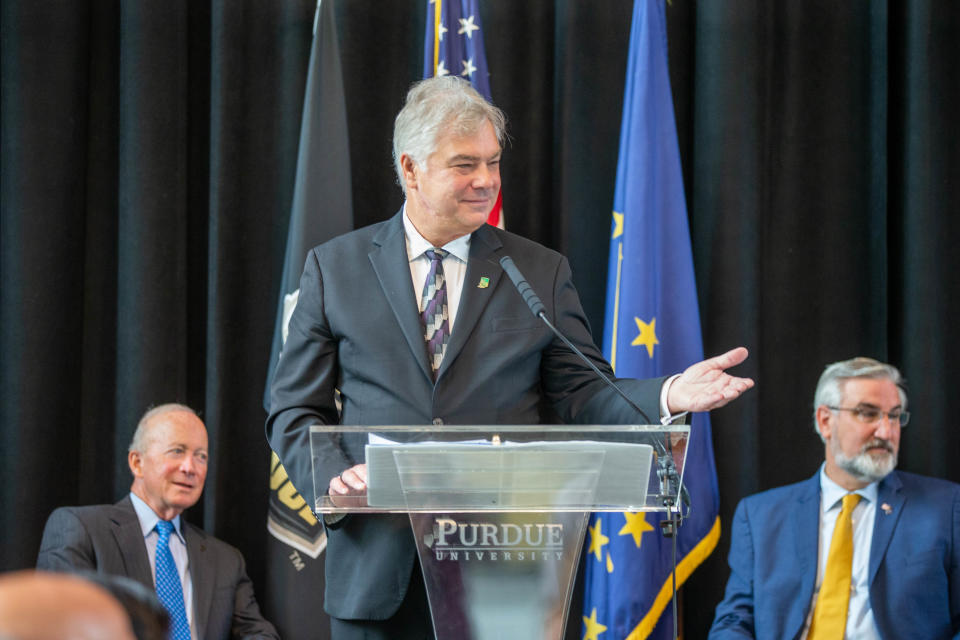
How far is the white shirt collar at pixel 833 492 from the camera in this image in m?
3.70

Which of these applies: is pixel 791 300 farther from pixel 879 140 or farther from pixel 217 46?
pixel 217 46

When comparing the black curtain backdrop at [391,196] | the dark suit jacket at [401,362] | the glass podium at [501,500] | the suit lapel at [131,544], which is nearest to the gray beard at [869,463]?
the black curtain backdrop at [391,196]

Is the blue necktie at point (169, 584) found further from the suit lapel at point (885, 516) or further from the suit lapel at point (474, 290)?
the suit lapel at point (885, 516)

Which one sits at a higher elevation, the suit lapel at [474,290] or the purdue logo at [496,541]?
the suit lapel at [474,290]

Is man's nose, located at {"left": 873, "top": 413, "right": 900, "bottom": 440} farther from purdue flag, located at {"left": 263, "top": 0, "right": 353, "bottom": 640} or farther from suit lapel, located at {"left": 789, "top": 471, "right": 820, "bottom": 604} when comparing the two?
purdue flag, located at {"left": 263, "top": 0, "right": 353, "bottom": 640}

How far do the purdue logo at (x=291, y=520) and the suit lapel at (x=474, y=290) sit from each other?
1.62 meters

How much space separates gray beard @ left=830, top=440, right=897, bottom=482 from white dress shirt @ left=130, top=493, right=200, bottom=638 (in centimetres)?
220

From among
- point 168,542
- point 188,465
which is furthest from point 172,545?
point 188,465

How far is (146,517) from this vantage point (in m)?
3.83

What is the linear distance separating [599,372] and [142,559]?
2.13 m

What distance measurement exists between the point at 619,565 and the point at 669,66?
1.90m

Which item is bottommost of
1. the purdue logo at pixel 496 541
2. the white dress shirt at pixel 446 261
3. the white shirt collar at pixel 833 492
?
the white shirt collar at pixel 833 492

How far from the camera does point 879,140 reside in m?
4.29

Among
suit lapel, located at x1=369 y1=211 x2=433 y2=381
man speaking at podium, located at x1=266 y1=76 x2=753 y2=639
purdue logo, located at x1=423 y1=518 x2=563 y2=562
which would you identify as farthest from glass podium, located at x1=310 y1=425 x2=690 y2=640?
suit lapel, located at x1=369 y1=211 x2=433 y2=381
